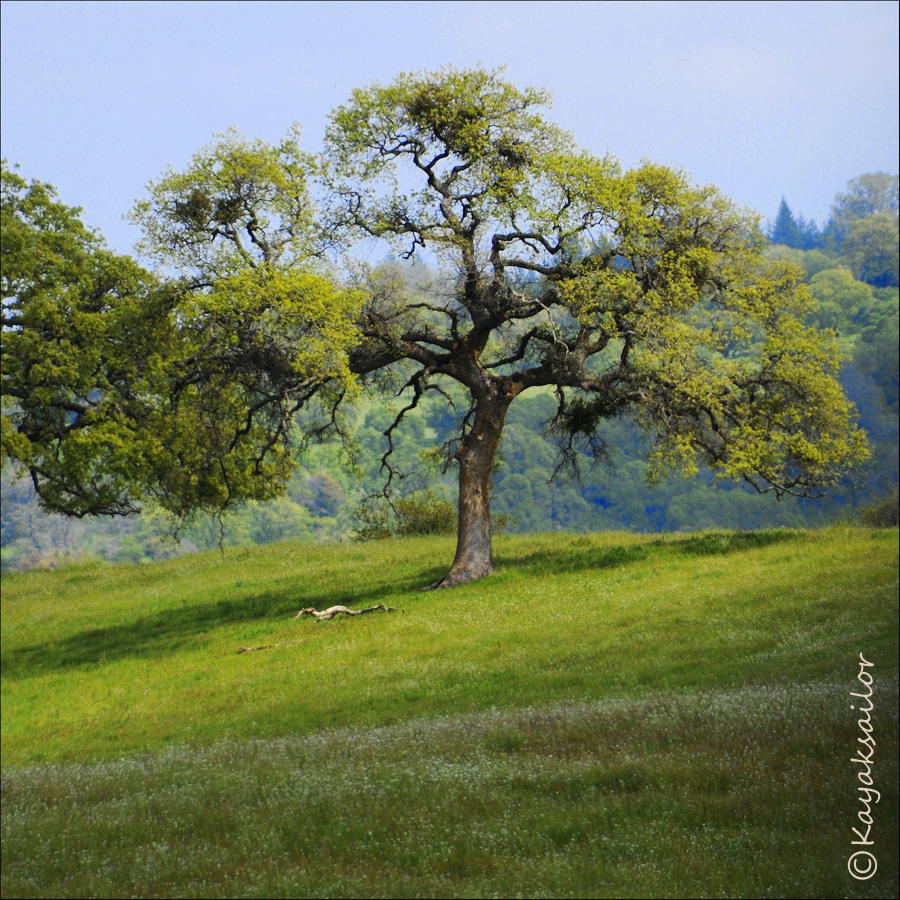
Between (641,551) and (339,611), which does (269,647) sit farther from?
(641,551)

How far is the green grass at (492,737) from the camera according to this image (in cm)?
851

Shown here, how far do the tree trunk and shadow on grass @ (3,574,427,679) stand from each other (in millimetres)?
2429

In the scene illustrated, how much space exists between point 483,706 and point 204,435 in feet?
53.2

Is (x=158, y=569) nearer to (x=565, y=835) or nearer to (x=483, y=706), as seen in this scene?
(x=483, y=706)

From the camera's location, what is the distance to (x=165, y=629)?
31.0m

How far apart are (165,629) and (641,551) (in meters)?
17.2

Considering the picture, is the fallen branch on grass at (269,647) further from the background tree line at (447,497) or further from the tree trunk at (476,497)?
the background tree line at (447,497)

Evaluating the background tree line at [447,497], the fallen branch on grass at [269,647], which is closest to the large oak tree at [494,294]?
the fallen branch on grass at [269,647]

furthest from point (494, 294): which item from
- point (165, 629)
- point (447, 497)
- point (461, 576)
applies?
point (447, 497)

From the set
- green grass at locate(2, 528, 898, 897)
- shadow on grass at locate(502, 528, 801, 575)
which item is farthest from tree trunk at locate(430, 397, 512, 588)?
shadow on grass at locate(502, 528, 801, 575)

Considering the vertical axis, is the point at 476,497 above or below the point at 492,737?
above

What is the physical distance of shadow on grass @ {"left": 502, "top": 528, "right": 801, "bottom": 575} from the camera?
1149 inches

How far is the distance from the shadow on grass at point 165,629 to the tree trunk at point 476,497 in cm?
243

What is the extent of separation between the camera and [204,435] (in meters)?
28.6
